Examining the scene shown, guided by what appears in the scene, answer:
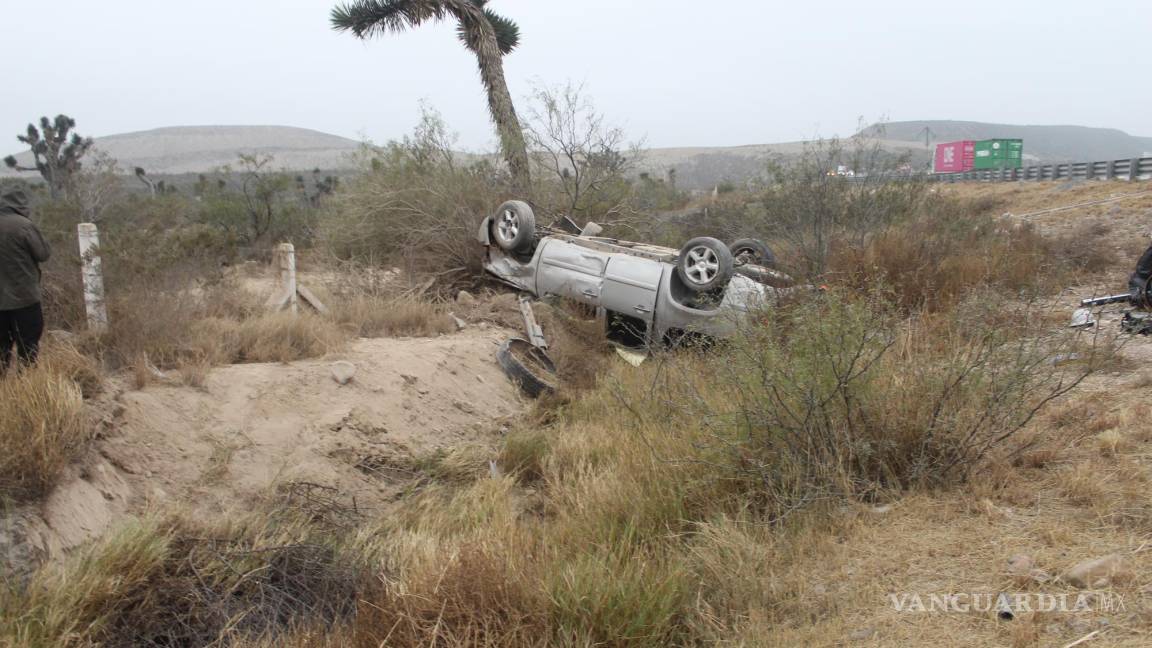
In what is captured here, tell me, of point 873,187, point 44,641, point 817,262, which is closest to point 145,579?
point 44,641

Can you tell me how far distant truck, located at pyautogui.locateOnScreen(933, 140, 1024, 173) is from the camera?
4400 centimetres

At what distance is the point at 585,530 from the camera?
14.9ft

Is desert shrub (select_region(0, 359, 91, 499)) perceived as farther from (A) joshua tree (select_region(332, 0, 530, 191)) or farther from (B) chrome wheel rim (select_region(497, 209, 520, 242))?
(A) joshua tree (select_region(332, 0, 530, 191))

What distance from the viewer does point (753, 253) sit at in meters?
10.5

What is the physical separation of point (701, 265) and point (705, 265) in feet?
0.17

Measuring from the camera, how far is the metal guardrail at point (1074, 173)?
26234mm

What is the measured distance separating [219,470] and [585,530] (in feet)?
9.96

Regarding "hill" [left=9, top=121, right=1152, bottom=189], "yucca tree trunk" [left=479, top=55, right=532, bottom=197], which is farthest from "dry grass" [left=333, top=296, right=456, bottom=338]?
"hill" [left=9, top=121, right=1152, bottom=189]

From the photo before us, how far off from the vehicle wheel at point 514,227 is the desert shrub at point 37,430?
6416 mm

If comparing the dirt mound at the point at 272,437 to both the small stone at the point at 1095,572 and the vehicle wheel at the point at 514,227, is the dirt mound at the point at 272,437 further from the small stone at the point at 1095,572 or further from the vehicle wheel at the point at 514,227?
the small stone at the point at 1095,572

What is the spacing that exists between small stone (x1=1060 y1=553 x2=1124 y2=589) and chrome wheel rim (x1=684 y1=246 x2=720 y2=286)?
6051mm

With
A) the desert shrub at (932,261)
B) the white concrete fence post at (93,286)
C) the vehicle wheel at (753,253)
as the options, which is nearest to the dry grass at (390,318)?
the white concrete fence post at (93,286)

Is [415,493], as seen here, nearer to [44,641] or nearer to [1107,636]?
[44,641]

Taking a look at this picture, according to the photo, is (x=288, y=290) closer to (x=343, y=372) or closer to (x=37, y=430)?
A: (x=343, y=372)
